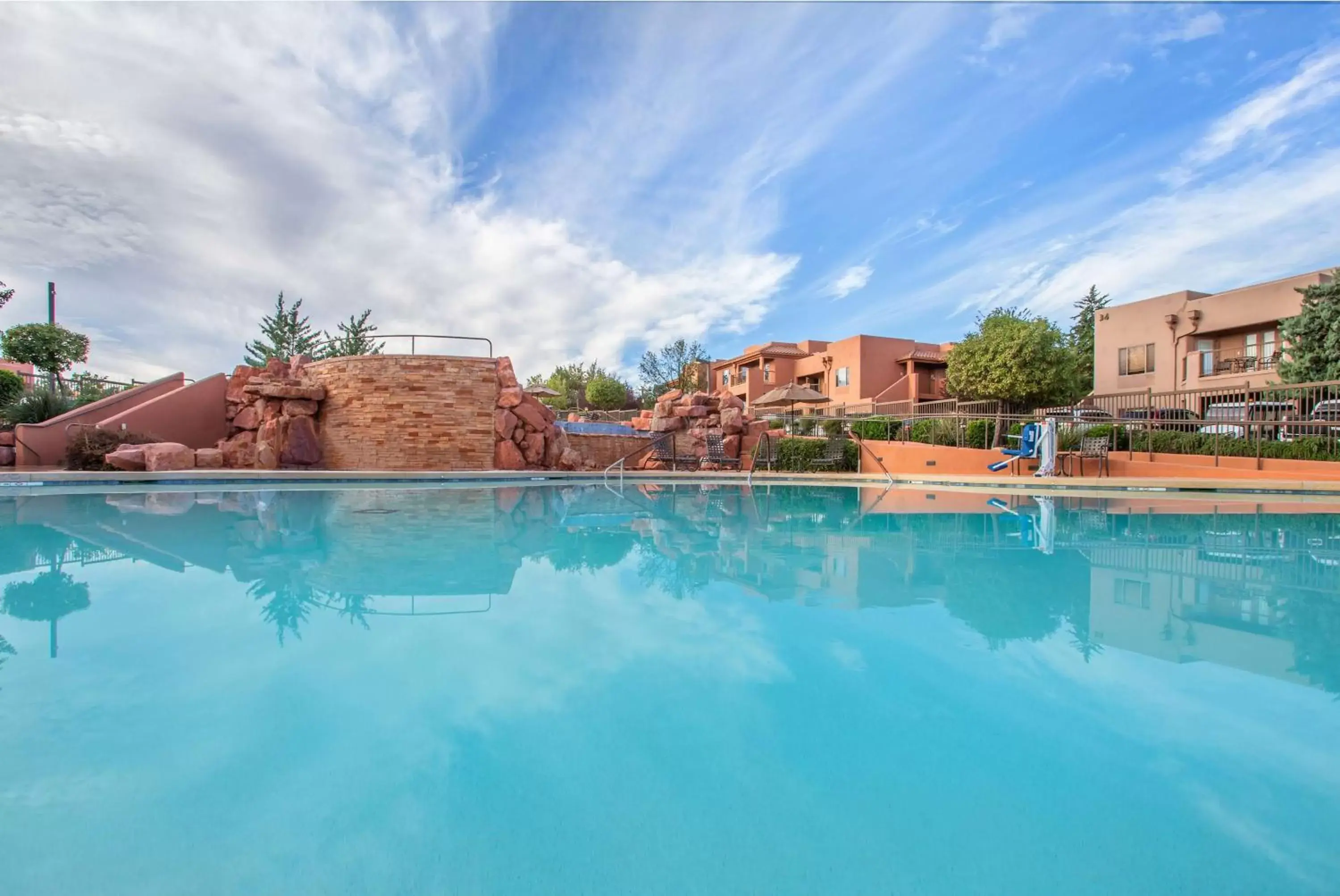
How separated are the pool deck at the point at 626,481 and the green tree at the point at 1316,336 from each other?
7736mm

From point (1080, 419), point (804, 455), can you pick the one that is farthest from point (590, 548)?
point (1080, 419)

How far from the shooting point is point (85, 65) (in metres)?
10.8

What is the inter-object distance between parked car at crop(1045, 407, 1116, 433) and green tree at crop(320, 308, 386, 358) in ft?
102

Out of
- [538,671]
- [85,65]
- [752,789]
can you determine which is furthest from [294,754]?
[85,65]

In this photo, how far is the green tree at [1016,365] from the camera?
27828 mm

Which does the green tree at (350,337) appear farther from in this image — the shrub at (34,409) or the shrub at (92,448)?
the shrub at (92,448)

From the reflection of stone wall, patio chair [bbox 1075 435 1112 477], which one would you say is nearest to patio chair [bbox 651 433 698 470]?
the reflection of stone wall

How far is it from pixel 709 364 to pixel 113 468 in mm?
32769

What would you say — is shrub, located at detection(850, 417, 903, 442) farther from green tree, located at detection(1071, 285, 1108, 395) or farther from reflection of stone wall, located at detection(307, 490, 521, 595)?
green tree, located at detection(1071, 285, 1108, 395)

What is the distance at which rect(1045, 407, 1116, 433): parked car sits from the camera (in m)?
15.2

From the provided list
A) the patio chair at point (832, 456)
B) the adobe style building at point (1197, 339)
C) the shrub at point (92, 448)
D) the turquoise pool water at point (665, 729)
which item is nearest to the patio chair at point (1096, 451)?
the patio chair at point (832, 456)

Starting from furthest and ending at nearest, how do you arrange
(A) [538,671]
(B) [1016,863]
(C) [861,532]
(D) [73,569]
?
1. (C) [861,532]
2. (D) [73,569]
3. (A) [538,671]
4. (B) [1016,863]

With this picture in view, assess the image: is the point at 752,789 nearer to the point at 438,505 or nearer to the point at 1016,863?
the point at 1016,863

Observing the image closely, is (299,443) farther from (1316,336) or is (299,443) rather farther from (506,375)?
(1316,336)
